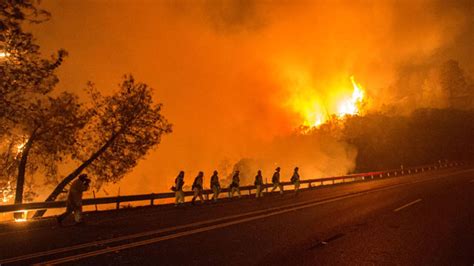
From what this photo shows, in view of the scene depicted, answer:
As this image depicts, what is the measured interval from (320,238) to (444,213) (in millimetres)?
5422

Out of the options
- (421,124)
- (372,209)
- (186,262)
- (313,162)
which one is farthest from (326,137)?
(186,262)

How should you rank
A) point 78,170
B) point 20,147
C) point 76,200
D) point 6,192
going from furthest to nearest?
point 78,170 → point 6,192 → point 20,147 → point 76,200

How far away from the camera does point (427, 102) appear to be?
304 feet

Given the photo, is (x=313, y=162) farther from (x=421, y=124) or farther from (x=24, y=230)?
(x=24, y=230)

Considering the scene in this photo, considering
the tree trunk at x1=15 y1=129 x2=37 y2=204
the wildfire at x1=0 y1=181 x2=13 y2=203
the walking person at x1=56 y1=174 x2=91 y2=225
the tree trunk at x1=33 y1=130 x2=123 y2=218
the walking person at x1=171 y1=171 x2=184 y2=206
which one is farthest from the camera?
the tree trunk at x1=33 y1=130 x2=123 y2=218

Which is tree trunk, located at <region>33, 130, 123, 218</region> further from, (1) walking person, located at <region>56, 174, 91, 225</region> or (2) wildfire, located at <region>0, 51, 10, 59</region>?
(1) walking person, located at <region>56, 174, 91, 225</region>

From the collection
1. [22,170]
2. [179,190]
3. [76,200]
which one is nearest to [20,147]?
[22,170]

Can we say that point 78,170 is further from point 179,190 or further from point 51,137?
point 179,190

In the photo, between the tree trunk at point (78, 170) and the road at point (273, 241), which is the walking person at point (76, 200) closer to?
the road at point (273, 241)

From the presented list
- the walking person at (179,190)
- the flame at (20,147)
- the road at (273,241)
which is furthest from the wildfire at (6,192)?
the road at (273,241)

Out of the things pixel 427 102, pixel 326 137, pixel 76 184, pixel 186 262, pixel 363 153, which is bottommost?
pixel 186 262

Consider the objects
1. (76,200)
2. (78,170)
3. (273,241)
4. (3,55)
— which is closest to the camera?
(273,241)

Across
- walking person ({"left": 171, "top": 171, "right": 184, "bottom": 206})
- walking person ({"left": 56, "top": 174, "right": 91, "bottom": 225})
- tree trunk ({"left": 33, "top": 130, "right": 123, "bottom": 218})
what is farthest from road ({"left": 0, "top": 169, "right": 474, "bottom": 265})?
tree trunk ({"left": 33, "top": 130, "right": 123, "bottom": 218})

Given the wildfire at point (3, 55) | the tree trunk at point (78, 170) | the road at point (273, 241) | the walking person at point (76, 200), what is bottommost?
the road at point (273, 241)
